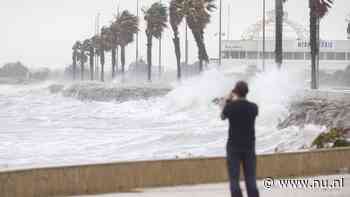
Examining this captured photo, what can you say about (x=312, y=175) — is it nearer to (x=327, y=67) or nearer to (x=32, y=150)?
(x=32, y=150)

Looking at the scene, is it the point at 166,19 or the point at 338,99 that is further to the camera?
the point at 166,19

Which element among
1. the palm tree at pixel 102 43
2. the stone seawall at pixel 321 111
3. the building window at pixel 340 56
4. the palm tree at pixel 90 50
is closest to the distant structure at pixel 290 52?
the building window at pixel 340 56

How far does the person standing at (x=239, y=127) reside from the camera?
11539mm

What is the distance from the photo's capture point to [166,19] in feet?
379

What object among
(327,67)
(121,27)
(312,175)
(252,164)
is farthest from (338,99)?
(121,27)

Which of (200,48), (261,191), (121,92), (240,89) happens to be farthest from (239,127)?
(200,48)

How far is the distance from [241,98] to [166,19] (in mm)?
104424

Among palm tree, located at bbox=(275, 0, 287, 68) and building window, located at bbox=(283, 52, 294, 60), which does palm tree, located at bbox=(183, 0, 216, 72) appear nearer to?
palm tree, located at bbox=(275, 0, 287, 68)

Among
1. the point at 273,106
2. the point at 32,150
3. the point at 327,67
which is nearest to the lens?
the point at 32,150

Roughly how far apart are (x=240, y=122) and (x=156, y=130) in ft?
114

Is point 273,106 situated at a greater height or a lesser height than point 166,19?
lesser

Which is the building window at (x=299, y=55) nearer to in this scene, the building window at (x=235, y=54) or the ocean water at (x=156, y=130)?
the building window at (x=235, y=54)

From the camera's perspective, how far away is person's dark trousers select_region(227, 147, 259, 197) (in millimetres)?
11633

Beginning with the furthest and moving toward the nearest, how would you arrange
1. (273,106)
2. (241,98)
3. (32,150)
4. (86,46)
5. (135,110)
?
(86,46) < (135,110) < (273,106) < (32,150) < (241,98)
